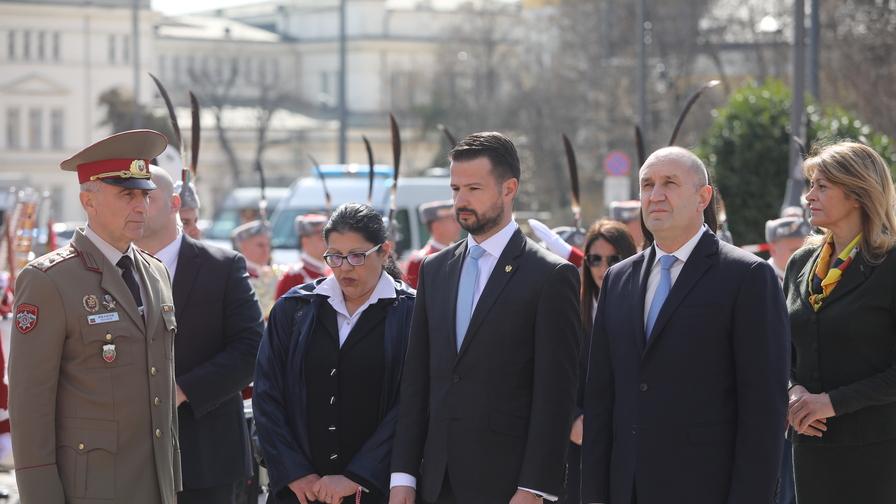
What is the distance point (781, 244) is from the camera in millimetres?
10633

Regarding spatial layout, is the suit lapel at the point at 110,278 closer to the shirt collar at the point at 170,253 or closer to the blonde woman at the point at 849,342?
the shirt collar at the point at 170,253

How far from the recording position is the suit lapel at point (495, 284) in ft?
20.6

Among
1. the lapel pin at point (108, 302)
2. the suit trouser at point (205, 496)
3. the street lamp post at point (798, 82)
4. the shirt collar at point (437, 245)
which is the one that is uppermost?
the street lamp post at point (798, 82)

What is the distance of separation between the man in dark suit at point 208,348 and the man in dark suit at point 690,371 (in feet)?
6.29

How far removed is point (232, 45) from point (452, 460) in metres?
102

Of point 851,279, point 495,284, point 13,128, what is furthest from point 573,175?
point 13,128

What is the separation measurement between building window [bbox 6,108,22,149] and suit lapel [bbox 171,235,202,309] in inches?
3357

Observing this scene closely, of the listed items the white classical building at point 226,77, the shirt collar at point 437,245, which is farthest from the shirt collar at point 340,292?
the white classical building at point 226,77

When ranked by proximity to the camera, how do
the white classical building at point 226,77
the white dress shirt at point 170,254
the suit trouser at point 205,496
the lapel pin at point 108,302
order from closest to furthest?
the lapel pin at point 108,302 → the suit trouser at point 205,496 → the white dress shirt at point 170,254 → the white classical building at point 226,77

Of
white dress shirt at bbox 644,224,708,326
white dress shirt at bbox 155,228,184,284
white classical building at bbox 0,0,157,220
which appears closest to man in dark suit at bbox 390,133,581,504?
white dress shirt at bbox 644,224,708,326

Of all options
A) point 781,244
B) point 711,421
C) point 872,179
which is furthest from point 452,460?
point 781,244

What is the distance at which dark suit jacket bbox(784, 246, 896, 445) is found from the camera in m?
6.74

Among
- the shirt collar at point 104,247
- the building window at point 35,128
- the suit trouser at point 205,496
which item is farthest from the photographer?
the building window at point 35,128

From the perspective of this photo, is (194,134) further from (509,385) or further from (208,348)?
(509,385)
